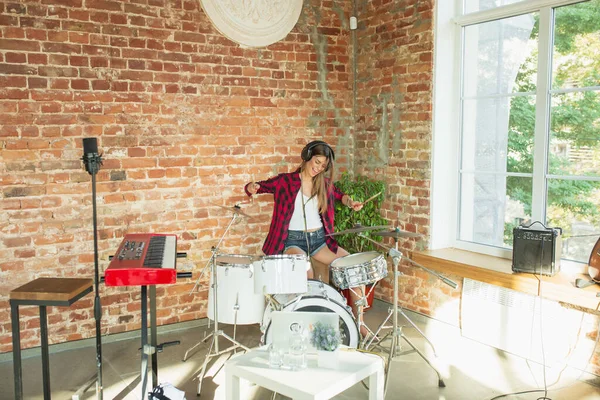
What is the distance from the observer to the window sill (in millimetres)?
3641

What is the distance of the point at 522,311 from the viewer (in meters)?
4.14

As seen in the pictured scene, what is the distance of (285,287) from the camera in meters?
3.63

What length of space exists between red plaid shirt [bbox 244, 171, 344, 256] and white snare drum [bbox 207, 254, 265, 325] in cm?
52

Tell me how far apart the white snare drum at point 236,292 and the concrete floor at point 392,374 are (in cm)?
42

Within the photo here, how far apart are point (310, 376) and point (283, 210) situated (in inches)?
75.6

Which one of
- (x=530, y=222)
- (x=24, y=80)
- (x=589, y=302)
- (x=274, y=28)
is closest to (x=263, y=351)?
(x=589, y=302)

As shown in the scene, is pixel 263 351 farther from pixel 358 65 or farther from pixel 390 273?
pixel 358 65

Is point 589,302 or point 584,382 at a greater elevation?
point 589,302

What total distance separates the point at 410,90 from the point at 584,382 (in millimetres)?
2684

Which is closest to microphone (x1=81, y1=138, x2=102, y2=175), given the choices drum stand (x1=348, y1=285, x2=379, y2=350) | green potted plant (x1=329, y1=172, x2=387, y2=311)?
drum stand (x1=348, y1=285, x2=379, y2=350)

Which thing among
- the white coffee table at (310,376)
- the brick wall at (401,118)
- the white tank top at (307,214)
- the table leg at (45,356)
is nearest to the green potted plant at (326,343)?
the white coffee table at (310,376)

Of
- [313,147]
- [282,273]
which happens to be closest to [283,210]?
[313,147]

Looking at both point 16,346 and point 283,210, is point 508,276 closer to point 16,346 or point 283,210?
point 283,210

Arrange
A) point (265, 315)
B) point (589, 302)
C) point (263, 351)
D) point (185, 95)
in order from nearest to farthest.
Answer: point (263, 351) → point (589, 302) → point (265, 315) → point (185, 95)
